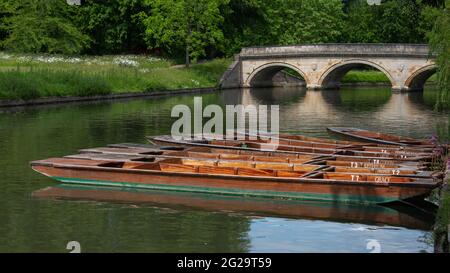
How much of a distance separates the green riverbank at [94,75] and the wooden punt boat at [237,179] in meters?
20.8

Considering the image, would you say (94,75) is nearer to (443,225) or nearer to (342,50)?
(342,50)

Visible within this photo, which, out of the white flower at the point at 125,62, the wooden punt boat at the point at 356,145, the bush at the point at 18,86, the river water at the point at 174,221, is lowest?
the river water at the point at 174,221

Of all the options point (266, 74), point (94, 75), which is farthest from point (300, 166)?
point (266, 74)

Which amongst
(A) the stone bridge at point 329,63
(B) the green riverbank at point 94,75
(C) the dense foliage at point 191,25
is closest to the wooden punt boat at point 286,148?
(B) the green riverbank at point 94,75

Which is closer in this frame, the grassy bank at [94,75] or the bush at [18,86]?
the bush at [18,86]

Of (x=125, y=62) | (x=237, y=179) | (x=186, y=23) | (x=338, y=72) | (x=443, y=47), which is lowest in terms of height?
(x=237, y=179)

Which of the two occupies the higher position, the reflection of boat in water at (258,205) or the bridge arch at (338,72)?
the bridge arch at (338,72)

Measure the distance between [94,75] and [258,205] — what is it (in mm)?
31089

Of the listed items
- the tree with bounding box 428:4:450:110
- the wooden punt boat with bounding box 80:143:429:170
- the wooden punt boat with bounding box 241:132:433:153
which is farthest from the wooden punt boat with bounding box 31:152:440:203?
the tree with bounding box 428:4:450:110

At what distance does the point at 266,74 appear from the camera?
65.4 m

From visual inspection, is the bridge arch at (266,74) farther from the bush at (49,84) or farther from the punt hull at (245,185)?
the punt hull at (245,185)

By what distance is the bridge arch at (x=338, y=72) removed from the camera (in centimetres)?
5738

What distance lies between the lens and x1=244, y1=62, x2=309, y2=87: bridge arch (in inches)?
2402

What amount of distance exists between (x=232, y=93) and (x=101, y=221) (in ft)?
134
